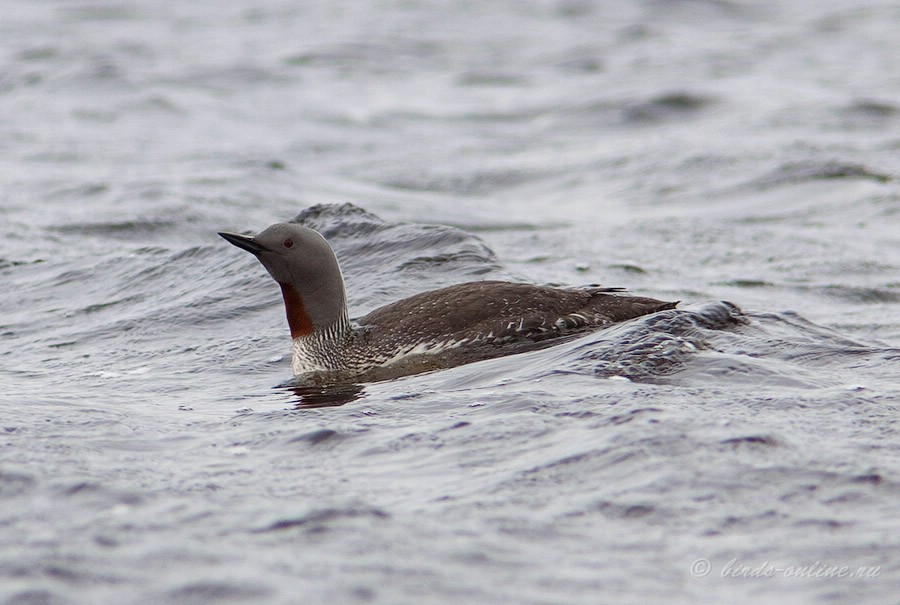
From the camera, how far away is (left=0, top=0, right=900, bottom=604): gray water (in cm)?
497

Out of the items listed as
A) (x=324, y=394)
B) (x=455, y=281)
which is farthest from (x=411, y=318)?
(x=455, y=281)

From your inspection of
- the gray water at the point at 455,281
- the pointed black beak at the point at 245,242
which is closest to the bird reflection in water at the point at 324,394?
the gray water at the point at 455,281

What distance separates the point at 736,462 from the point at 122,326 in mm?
5179

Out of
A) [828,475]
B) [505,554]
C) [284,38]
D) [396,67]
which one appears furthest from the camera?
[284,38]

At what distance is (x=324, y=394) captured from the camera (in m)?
7.54

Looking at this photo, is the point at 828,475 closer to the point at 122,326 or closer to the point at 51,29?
the point at 122,326

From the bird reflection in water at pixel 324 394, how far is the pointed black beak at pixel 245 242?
846mm

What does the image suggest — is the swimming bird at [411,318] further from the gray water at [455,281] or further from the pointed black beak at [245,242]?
the gray water at [455,281]

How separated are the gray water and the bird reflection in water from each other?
0.20ft

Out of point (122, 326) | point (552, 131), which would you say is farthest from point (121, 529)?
point (552, 131)

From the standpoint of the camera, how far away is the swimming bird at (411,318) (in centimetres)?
789

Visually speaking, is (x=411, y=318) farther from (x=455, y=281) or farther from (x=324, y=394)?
(x=455, y=281)

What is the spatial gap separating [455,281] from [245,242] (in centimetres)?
240

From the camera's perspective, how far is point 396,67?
2281cm
